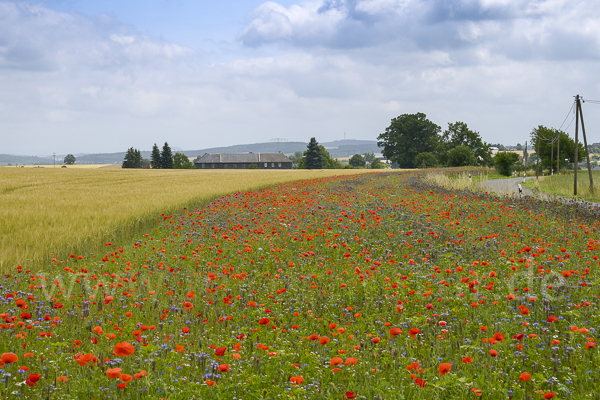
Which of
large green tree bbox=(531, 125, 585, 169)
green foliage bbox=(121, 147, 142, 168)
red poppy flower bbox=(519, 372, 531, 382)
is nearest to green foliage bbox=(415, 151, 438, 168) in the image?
large green tree bbox=(531, 125, 585, 169)

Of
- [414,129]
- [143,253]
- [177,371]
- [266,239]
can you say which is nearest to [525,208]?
[266,239]

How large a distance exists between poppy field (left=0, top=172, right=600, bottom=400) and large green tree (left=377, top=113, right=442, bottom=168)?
9493cm

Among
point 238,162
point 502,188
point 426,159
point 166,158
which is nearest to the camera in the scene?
point 502,188

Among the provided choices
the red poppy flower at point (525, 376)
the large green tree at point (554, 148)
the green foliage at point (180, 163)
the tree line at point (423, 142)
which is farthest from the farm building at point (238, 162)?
the red poppy flower at point (525, 376)

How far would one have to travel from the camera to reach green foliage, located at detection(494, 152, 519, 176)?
204 ft

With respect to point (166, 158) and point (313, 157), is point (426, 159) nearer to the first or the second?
point (313, 157)

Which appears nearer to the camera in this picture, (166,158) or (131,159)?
(166,158)

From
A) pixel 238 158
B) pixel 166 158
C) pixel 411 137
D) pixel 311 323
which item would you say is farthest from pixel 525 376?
pixel 238 158

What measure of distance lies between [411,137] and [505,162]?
41235mm

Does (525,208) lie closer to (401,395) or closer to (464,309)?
(464,309)

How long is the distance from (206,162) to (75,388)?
131 metres

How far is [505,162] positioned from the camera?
6294 centimetres

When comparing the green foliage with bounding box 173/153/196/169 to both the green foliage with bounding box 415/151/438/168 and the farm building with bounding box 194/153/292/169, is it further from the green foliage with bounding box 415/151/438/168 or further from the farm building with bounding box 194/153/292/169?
the green foliage with bounding box 415/151/438/168

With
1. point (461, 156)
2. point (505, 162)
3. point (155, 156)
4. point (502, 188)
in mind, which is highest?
point (155, 156)
